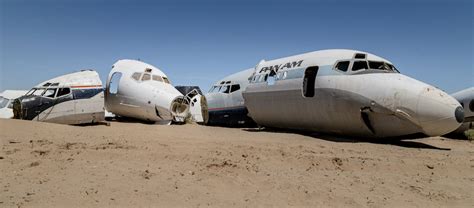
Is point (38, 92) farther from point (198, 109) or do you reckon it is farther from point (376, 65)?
point (376, 65)

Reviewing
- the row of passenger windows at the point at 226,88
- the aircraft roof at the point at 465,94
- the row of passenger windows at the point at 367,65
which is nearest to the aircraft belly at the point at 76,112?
the row of passenger windows at the point at 226,88

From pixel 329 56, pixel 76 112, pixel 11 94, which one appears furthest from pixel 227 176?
pixel 11 94

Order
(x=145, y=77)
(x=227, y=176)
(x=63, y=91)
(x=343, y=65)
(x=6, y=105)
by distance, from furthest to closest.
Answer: (x=6, y=105) → (x=145, y=77) → (x=63, y=91) → (x=343, y=65) → (x=227, y=176)

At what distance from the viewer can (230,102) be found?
1845 centimetres

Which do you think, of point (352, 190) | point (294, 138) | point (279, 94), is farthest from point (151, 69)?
point (352, 190)

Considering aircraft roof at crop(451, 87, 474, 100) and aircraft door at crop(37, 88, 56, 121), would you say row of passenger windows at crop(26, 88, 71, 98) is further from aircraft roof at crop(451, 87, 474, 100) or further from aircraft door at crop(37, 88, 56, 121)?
aircraft roof at crop(451, 87, 474, 100)

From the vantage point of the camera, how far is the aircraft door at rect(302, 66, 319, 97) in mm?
13414

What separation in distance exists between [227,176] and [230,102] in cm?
1220

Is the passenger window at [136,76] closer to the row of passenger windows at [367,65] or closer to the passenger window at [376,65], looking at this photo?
the row of passenger windows at [367,65]

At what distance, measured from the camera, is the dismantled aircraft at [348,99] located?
10.2 meters

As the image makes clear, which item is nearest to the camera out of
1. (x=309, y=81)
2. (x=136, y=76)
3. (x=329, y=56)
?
(x=329, y=56)

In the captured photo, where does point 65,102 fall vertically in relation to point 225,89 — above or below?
below

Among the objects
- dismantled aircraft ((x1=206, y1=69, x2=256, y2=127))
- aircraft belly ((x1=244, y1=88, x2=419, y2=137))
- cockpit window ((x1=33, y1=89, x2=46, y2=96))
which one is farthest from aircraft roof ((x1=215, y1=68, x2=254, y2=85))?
cockpit window ((x1=33, y1=89, x2=46, y2=96))

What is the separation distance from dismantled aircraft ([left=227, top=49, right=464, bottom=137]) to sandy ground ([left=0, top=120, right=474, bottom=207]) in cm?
128
